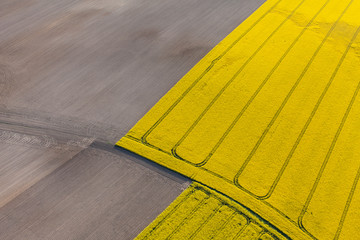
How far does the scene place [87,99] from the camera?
74.2ft

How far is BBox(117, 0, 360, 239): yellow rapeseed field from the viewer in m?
17.4

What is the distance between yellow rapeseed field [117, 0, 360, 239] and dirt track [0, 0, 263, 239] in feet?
4.68

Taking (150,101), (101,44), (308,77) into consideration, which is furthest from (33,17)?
(308,77)

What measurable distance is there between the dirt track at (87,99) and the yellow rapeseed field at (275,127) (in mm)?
1427

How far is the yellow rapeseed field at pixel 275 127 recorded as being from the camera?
17.4 metres

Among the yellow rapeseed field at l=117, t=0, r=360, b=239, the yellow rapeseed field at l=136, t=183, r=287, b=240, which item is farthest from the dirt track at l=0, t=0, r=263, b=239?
the yellow rapeseed field at l=117, t=0, r=360, b=239

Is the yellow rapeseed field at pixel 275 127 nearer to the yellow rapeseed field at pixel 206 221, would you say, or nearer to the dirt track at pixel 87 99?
the yellow rapeseed field at pixel 206 221

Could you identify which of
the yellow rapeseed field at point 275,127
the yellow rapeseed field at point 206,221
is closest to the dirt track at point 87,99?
the yellow rapeseed field at point 206,221

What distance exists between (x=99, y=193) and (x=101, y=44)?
13.6 meters

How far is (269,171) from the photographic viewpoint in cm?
1866

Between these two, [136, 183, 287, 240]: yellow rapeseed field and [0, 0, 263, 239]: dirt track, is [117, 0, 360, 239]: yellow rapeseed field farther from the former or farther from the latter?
[0, 0, 263, 239]: dirt track

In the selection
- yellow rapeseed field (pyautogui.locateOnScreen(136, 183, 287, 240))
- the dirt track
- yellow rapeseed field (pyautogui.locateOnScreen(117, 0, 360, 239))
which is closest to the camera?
yellow rapeseed field (pyautogui.locateOnScreen(136, 183, 287, 240))

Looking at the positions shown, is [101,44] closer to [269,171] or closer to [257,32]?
[257,32]

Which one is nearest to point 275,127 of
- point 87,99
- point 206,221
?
point 206,221
